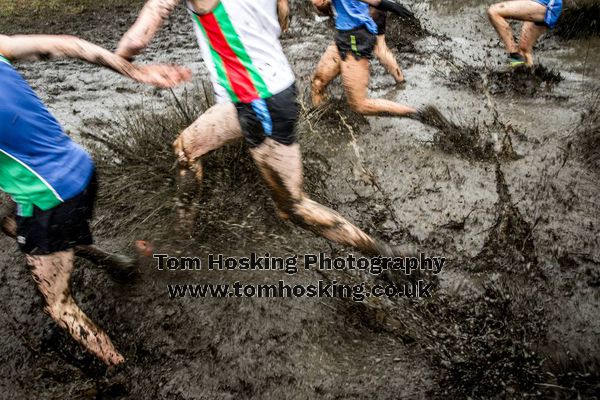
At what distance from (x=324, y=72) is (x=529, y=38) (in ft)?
9.17

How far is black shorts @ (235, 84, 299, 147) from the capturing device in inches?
85.6

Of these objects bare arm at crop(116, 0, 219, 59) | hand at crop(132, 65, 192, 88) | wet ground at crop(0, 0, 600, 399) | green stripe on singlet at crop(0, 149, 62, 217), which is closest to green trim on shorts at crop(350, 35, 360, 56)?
wet ground at crop(0, 0, 600, 399)

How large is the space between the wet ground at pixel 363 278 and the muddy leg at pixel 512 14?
37.6 inches

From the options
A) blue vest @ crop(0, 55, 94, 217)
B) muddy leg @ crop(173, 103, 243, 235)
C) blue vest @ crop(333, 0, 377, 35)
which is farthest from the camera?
blue vest @ crop(333, 0, 377, 35)

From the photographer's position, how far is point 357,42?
11.9 ft

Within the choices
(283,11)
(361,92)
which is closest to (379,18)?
(361,92)

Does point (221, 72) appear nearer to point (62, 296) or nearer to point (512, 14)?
point (62, 296)

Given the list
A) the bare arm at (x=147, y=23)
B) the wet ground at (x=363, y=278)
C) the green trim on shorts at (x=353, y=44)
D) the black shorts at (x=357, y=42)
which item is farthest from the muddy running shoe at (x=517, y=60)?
the bare arm at (x=147, y=23)

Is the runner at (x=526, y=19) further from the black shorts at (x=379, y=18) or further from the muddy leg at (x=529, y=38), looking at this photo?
the black shorts at (x=379, y=18)

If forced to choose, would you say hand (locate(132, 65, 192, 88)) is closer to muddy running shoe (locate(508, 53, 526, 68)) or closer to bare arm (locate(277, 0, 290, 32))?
→ bare arm (locate(277, 0, 290, 32))

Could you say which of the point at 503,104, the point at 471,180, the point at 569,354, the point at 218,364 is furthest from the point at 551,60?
the point at 218,364

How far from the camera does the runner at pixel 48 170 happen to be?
1.88 metres

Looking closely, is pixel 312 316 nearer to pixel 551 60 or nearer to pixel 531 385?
pixel 531 385

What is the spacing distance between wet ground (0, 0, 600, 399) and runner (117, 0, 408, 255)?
608 mm
